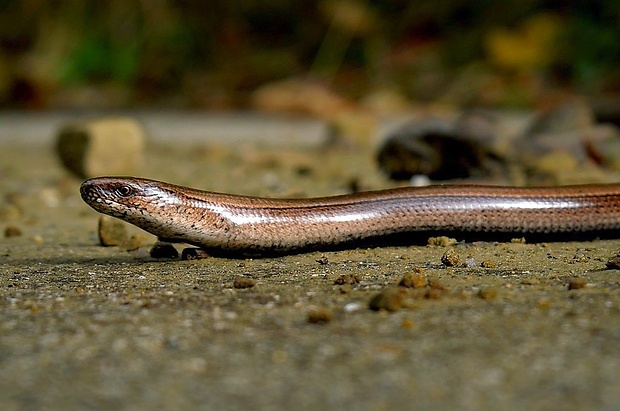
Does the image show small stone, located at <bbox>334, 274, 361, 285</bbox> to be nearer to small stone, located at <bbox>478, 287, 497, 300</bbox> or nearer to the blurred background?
small stone, located at <bbox>478, 287, 497, 300</bbox>

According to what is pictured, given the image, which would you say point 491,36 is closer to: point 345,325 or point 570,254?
point 570,254

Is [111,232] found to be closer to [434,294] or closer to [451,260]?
[451,260]

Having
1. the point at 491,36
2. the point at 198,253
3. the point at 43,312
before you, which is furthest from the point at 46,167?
the point at 491,36

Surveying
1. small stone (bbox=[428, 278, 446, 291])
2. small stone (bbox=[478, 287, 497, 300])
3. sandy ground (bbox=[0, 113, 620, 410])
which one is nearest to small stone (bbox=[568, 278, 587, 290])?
sandy ground (bbox=[0, 113, 620, 410])

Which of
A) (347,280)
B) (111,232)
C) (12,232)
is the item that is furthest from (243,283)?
(12,232)

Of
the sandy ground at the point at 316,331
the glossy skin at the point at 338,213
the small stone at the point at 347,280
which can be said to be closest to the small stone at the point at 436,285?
the sandy ground at the point at 316,331

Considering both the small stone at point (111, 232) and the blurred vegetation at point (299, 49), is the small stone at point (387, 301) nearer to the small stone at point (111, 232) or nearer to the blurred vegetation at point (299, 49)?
the small stone at point (111, 232)
